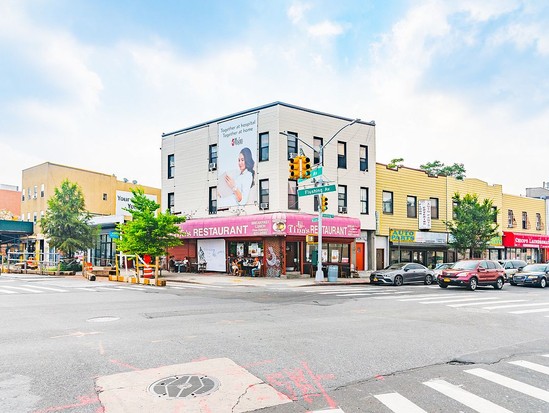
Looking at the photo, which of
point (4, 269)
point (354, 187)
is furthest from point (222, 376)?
point (4, 269)

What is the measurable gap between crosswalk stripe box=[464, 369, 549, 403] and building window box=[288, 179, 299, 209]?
77.4 feet

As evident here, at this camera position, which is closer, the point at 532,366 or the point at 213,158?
the point at 532,366

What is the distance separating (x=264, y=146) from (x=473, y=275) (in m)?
15.7

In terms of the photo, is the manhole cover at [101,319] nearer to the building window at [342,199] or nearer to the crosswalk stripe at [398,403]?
the crosswalk stripe at [398,403]

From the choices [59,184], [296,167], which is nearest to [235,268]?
[296,167]

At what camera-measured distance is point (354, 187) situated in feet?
111

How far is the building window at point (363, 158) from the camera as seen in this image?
34562mm

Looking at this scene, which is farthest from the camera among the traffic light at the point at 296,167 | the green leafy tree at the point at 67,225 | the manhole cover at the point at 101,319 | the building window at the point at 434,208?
the building window at the point at 434,208

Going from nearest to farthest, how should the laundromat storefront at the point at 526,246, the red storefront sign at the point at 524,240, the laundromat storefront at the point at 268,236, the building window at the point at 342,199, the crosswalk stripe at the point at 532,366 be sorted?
1. the crosswalk stripe at the point at 532,366
2. the laundromat storefront at the point at 268,236
3. the building window at the point at 342,199
4. the red storefront sign at the point at 524,240
5. the laundromat storefront at the point at 526,246

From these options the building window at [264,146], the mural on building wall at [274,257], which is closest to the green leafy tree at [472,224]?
the mural on building wall at [274,257]

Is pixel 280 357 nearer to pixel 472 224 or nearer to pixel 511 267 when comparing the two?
pixel 511 267

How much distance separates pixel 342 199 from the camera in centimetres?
3328

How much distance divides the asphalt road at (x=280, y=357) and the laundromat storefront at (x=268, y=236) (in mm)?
15072

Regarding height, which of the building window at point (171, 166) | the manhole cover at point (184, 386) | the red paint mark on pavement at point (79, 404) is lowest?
the manhole cover at point (184, 386)
